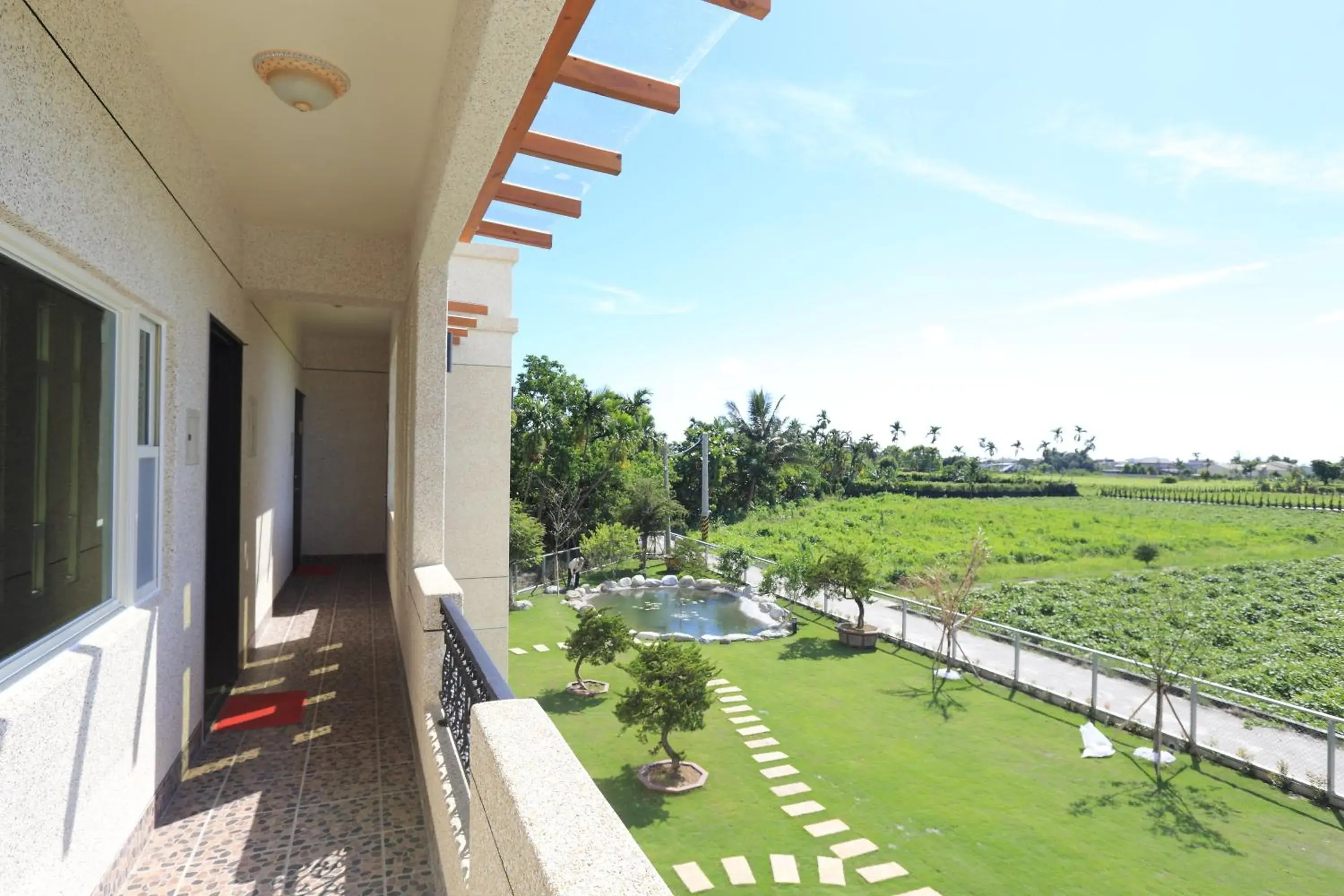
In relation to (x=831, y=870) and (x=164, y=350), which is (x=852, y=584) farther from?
(x=164, y=350)

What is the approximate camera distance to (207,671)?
460cm

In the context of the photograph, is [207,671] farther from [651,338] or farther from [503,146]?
[651,338]

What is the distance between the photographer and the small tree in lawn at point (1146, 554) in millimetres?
31297

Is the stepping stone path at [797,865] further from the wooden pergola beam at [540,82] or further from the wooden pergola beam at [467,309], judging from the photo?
the wooden pergola beam at [540,82]

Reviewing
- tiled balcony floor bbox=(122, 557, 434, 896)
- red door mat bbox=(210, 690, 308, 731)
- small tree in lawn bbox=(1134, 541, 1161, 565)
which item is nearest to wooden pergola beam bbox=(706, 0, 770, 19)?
tiled balcony floor bbox=(122, 557, 434, 896)

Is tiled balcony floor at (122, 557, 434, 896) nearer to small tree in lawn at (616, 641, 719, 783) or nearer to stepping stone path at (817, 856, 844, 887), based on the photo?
small tree in lawn at (616, 641, 719, 783)

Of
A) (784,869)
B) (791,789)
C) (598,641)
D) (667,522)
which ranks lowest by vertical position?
(791,789)

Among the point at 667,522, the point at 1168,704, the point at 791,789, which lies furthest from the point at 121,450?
the point at 667,522

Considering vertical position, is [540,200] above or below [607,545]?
above

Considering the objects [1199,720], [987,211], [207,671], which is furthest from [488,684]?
[987,211]

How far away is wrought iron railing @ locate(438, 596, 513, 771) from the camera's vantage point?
7.63 ft

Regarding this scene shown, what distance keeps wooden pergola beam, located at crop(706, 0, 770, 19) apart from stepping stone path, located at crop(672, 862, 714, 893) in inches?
265

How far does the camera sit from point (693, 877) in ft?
21.0

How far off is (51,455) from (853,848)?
747 cm
